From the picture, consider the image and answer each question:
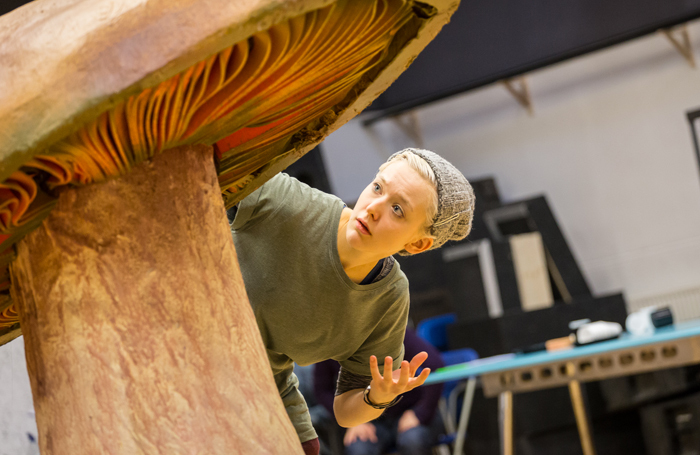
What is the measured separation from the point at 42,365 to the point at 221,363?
182 mm

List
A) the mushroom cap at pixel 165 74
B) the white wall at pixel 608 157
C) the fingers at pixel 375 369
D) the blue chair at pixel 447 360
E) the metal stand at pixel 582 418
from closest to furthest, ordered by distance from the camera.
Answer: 1. the mushroom cap at pixel 165 74
2. the fingers at pixel 375 369
3. the metal stand at pixel 582 418
4. the blue chair at pixel 447 360
5. the white wall at pixel 608 157

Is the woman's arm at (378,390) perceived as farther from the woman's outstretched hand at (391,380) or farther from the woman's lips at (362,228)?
the woman's lips at (362,228)

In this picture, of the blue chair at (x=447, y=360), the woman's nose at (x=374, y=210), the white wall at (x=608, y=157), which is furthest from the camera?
the white wall at (x=608, y=157)

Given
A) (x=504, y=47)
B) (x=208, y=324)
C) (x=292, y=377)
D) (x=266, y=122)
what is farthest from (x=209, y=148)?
(x=504, y=47)

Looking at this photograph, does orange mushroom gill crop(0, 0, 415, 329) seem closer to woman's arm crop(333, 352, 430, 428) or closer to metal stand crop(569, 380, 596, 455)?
woman's arm crop(333, 352, 430, 428)

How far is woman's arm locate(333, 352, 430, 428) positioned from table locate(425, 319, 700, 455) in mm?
1989

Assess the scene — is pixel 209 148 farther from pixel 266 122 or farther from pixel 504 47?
pixel 504 47

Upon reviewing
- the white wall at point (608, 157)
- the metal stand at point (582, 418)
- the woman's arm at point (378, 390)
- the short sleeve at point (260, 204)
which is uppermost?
the white wall at point (608, 157)

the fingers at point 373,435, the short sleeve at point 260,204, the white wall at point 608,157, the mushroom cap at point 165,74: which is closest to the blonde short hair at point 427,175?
the short sleeve at point 260,204

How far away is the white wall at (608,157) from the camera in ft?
24.8

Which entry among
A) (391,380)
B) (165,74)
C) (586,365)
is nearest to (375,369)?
(391,380)

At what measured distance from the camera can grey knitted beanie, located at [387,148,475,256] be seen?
46.3 inches

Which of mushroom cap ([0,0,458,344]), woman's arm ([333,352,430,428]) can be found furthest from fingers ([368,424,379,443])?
mushroom cap ([0,0,458,344])

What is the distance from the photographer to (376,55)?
0.75 meters
